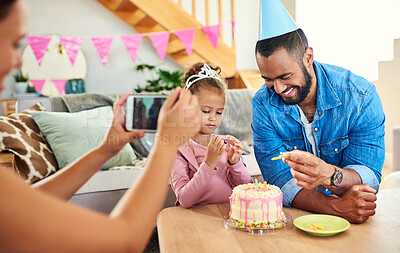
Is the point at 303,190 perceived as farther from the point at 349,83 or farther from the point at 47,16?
the point at 47,16

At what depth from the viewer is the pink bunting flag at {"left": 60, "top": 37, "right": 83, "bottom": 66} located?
180 inches

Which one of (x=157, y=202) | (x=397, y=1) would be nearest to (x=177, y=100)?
(x=157, y=202)

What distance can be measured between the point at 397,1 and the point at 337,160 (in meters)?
2.53

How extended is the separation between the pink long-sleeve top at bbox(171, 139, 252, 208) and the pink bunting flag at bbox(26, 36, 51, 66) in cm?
328

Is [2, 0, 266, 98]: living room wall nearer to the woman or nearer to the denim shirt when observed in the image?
the denim shirt

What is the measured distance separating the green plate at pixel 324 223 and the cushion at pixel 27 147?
1.55 meters

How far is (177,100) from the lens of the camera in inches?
30.5

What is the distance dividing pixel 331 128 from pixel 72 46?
3888 millimetres

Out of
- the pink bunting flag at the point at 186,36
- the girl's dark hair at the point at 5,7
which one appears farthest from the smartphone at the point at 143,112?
the pink bunting flag at the point at 186,36

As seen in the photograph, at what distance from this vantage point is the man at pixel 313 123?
1.30 meters

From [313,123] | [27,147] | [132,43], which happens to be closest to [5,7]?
[313,123]

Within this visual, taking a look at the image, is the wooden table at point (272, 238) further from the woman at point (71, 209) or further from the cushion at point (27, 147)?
the cushion at point (27, 147)

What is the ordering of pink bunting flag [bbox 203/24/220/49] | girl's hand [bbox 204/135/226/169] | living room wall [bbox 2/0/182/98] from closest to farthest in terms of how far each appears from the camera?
girl's hand [bbox 204/135/226/169] < pink bunting flag [bbox 203/24/220/49] < living room wall [bbox 2/0/182/98]

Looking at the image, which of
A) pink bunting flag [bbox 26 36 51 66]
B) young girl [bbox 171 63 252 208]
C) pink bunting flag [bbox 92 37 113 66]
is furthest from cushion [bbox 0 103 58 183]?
pink bunting flag [bbox 92 37 113 66]
